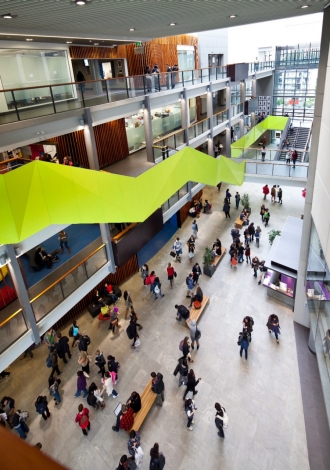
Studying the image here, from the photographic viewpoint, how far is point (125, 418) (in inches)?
336

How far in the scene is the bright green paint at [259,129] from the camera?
23000 mm

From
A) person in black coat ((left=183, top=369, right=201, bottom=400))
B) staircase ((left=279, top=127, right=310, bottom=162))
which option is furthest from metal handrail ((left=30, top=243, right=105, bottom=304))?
staircase ((left=279, top=127, right=310, bottom=162))

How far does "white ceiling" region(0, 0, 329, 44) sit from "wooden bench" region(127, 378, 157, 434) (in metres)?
9.99

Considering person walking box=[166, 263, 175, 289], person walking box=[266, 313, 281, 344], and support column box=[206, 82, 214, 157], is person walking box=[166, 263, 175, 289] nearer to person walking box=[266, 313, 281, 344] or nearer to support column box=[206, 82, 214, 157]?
person walking box=[266, 313, 281, 344]

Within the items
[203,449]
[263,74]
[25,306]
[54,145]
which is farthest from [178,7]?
[263,74]

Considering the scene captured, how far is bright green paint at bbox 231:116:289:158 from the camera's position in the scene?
906 inches

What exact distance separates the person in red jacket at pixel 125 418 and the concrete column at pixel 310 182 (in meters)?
7.21

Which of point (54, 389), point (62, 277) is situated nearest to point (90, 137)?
point (62, 277)

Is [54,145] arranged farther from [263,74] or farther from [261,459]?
[263,74]

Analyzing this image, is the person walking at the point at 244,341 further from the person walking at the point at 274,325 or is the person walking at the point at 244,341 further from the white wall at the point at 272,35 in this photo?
the white wall at the point at 272,35

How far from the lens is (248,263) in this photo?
52.0 feet

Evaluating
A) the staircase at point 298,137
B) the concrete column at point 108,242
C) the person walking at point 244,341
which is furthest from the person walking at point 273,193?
the concrete column at point 108,242

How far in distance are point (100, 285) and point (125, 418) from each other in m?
6.48

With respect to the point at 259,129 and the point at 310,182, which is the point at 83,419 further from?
the point at 259,129
